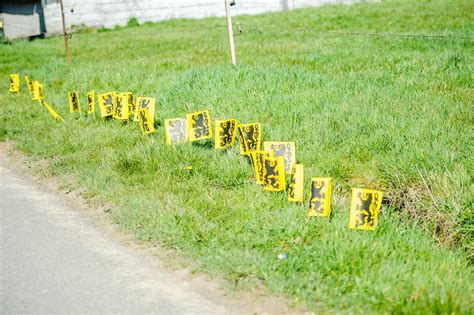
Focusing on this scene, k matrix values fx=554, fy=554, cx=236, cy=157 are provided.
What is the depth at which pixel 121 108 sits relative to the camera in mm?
7586

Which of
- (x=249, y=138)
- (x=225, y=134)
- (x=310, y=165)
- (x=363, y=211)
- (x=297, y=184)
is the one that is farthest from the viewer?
(x=225, y=134)

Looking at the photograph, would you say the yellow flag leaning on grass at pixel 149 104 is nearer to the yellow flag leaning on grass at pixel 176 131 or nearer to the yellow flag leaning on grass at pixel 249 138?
the yellow flag leaning on grass at pixel 176 131

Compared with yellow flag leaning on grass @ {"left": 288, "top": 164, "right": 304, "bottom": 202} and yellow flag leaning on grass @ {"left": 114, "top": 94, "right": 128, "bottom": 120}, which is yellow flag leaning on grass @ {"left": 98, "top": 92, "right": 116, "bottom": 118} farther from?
yellow flag leaning on grass @ {"left": 288, "top": 164, "right": 304, "bottom": 202}

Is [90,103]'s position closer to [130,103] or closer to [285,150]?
[130,103]

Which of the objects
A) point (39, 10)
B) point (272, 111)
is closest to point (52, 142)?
point (272, 111)

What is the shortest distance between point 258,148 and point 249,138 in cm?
15

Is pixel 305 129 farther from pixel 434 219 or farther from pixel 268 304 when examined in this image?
pixel 268 304

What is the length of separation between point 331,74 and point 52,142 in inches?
182

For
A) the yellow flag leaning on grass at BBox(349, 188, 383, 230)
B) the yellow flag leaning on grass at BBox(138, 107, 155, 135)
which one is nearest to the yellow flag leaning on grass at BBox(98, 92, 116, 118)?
the yellow flag leaning on grass at BBox(138, 107, 155, 135)

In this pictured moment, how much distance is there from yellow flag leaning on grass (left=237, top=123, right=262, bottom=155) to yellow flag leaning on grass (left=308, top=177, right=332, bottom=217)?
1.34 metres

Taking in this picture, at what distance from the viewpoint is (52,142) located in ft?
23.5

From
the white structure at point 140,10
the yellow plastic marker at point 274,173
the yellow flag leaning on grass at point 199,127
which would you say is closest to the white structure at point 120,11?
the white structure at point 140,10

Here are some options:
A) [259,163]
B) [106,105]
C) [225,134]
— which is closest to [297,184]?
[259,163]

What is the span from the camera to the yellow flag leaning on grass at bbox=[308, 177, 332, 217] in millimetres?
4414
